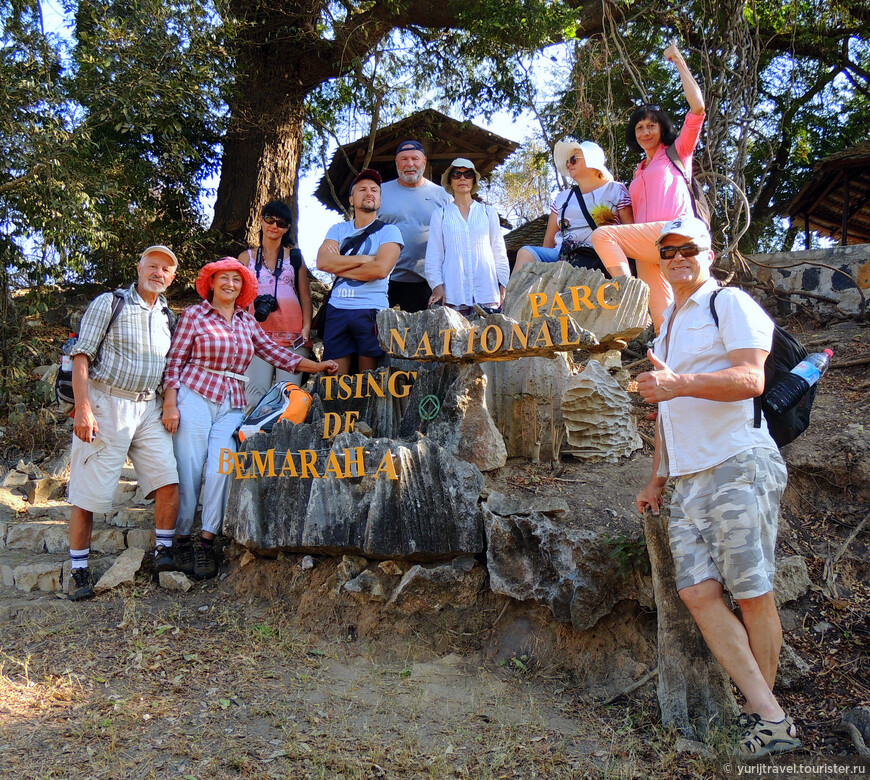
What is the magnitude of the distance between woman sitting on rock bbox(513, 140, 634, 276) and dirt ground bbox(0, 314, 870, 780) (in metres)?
1.57

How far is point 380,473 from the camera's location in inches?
163

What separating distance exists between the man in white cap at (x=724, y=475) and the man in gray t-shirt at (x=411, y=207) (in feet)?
9.21

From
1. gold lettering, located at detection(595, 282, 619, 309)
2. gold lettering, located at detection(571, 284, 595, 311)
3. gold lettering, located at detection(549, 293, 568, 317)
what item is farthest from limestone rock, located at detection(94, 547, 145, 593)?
gold lettering, located at detection(595, 282, 619, 309)

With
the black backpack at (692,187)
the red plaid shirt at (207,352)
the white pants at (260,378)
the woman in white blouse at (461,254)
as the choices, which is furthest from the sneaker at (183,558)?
the black backpack at (692,187)

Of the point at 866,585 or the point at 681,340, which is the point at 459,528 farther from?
the point at 866,585

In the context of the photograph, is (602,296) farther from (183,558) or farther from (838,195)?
(838,195)

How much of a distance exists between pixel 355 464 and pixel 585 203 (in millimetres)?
2474

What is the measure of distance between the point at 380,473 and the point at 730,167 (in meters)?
5.51

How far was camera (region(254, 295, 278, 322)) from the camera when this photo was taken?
5.31 meters

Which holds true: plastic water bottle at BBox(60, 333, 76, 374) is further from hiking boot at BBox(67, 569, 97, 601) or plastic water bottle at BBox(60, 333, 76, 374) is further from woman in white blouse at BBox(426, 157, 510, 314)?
woman in white blouse at BBox(426, 157, 510, 314)

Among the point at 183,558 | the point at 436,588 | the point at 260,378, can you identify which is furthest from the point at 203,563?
the point at 436,588

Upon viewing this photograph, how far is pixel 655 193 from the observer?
4.83 m

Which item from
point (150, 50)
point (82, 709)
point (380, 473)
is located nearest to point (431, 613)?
point (380, 473)

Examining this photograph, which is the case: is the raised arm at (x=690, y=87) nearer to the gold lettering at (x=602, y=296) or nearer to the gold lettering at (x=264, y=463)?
the gold lettering at (x=602, y=296)
